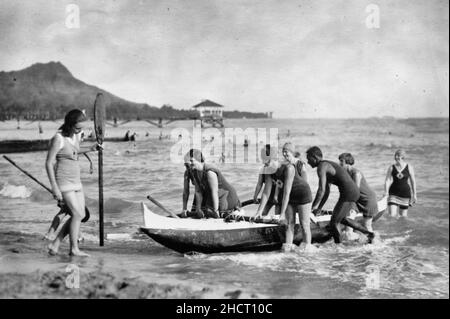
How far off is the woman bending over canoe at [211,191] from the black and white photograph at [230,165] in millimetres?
18

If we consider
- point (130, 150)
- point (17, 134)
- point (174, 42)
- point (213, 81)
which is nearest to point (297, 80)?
point (213, 81)

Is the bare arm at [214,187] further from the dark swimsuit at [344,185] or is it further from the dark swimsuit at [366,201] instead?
the dark swimsuit at [366,201]

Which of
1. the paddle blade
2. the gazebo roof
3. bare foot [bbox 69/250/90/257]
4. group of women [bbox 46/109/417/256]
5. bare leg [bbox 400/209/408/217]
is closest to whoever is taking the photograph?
group of women [bbox 46/109/417/256]

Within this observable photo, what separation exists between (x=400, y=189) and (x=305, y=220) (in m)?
1.79

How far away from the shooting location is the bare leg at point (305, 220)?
244 inches

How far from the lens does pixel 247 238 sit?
20.3 feet

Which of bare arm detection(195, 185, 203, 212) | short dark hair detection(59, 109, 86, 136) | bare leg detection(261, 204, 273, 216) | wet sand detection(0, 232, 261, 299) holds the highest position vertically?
short dark hair detection(59, 109, 86, 136)

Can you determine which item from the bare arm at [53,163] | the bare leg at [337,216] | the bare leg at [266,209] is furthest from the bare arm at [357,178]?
the bare arm at [53,163]

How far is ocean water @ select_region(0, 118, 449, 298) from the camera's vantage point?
18.7 feet

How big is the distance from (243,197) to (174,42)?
8.61 ft

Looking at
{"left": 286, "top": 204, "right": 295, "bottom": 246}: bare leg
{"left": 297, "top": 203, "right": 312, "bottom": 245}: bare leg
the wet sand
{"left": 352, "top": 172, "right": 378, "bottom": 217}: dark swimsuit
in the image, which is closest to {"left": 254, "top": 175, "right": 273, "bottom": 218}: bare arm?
{"left": 286, "top": 204, "right": 295, "bottom": 246}: bare leg

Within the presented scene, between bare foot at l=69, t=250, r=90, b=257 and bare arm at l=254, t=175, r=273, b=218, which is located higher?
bare arm at l=254, t=175, r=273, b=218

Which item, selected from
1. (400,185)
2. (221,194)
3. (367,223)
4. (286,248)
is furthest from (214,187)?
(400,185)

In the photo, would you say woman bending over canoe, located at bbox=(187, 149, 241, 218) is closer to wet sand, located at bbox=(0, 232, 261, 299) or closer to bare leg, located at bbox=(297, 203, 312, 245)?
bare leg, located at bbox=(297, 203, 312, 245)
